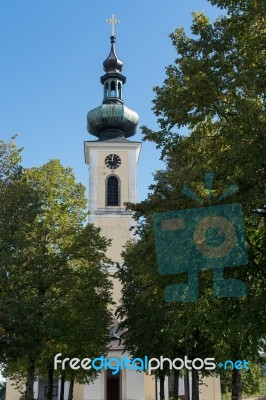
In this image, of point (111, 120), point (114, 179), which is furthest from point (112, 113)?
point (114, 179)

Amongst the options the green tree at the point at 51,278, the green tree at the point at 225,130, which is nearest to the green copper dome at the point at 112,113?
the green tree at the point at 51,278

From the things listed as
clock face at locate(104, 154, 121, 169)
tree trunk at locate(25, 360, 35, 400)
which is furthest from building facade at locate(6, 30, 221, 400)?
tree trunk at locate(25, 360, 35, 400)

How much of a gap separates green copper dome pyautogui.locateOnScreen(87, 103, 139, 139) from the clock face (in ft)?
9.39

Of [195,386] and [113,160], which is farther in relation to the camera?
[113,160]

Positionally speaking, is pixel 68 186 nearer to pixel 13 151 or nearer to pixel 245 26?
pixel 13 151

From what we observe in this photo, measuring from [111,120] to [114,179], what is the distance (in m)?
6.40

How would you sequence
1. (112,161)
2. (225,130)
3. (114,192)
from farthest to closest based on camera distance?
(112,161)
(114,192)
(225,130)

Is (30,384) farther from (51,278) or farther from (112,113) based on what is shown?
(112,113)

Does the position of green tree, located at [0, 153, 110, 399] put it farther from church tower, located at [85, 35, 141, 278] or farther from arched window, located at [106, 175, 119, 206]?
arched window, located at [106, 175, 119, 206]

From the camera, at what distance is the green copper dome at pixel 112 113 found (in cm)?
4466

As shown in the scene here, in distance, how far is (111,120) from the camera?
147 feet

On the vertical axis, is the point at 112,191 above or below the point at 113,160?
below

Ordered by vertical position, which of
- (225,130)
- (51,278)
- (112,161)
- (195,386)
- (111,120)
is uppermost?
(111,120)

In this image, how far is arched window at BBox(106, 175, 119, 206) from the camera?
1575 inches
